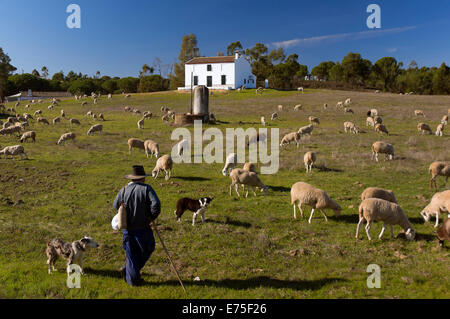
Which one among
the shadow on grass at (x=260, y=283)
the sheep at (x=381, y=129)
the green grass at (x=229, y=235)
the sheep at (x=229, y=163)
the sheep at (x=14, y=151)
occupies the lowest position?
the shadow on grass at (x=260, y=283)

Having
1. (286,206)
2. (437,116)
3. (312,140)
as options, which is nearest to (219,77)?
(437,116)

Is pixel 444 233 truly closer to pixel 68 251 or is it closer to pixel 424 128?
pixel 68 251

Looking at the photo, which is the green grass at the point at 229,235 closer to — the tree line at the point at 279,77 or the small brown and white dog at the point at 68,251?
the small brown and white dog at the point at 68,251

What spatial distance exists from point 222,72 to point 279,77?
66.8ft

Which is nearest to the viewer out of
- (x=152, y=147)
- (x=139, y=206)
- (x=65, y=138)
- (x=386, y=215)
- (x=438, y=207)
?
(x=139, y=206)

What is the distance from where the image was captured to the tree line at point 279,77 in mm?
91812

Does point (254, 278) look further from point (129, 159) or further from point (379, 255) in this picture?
point (129, 159)

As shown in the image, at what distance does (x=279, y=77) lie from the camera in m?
95.3

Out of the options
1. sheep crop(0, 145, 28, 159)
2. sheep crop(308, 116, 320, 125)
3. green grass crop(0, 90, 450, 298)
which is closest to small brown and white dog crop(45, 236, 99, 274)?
green grass crop(0, 90, 450, 298)

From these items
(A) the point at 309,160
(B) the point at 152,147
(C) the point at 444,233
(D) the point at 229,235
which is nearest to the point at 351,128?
(A) the point at 309,160

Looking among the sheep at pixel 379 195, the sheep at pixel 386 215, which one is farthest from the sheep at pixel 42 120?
the sheep at pixel 386 215

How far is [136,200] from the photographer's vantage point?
670 cm

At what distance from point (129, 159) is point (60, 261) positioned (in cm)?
1317

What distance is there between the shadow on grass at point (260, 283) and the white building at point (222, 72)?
8012 centimetres
